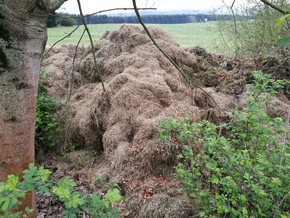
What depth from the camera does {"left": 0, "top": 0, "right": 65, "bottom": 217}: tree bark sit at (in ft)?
5.19

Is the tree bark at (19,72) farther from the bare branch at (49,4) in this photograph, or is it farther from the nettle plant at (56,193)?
the nettle plant at (56,193)

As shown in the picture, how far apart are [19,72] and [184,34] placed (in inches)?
519

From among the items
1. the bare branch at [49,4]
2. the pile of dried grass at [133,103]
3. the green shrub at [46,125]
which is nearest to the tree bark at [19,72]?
the bare branch at [49,4]

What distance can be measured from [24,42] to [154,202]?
1978mm

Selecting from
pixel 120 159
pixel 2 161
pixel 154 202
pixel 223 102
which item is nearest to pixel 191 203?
pixel 154 202

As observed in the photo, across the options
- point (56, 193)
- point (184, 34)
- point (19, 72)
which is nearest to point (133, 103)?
point (19, 72)

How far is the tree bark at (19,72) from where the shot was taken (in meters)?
1.58

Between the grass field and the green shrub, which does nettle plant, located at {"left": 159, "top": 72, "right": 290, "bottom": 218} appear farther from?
the grass field

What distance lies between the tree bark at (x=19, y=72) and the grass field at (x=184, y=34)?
6.66 meters

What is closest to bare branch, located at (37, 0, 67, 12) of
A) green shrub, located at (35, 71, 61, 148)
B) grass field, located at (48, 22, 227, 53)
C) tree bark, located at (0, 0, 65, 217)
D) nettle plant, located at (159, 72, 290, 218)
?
tree bark, located at (0, 0, 65, 217)

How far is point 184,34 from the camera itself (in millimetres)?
14062

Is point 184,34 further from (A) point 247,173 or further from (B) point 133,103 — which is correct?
(A) point 247,173

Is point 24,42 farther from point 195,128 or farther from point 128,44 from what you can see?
point 128,44

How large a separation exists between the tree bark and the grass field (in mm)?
6659
